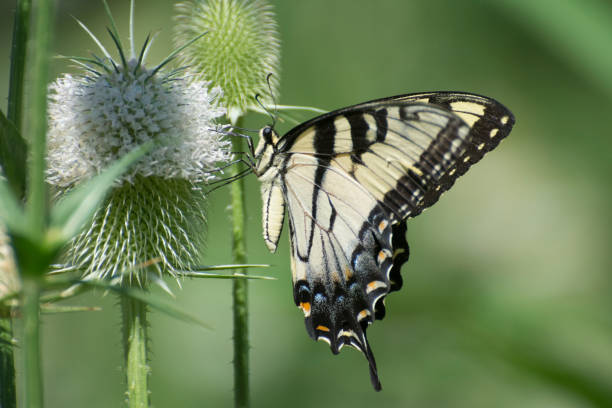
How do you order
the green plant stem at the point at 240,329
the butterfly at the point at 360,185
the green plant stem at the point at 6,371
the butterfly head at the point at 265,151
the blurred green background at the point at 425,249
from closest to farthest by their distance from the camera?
the green plant stem at the point at 6,371, the green plant stem at the point at 240,329, the butterfly at the point at 360,185, the butterfly head at the point at 265,151, the blurred green background at the point at 425,249

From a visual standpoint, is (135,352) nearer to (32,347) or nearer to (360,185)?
(32,347)

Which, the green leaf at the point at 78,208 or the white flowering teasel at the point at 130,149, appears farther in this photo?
the white flowering teasel at the point at 130,149

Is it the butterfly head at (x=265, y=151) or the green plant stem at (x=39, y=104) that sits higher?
the butterfly head at (x=265, y=151)

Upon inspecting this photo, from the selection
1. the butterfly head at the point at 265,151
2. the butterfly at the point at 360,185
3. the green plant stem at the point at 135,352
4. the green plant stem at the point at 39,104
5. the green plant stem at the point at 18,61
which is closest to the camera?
the green plant stem at the point at 39,104

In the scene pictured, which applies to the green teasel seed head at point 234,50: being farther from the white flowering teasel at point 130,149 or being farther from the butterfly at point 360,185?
the white flowering teasel at point 130,149

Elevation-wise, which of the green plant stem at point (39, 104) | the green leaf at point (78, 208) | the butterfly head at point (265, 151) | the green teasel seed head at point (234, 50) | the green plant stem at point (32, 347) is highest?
the green teasel seed head at point (234, 50)

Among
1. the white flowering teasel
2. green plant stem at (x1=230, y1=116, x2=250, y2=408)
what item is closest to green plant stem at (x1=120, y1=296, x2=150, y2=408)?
the white flowering teasel

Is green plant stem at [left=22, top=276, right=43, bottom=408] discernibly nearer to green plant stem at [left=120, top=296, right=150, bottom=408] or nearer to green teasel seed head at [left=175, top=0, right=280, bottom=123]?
green plant stem at [left=120, top=296, right=150, bottom=408]

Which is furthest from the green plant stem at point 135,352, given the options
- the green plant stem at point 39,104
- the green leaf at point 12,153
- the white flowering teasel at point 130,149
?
the green plant stem at point 39,104

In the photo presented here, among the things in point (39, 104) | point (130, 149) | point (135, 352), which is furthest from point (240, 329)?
point (39, 104)
